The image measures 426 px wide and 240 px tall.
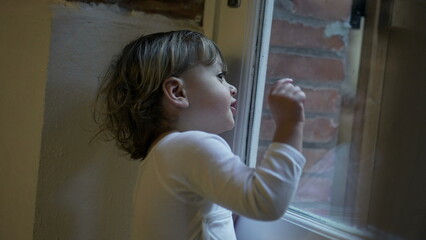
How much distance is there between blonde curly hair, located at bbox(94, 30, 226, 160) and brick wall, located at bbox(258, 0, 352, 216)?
19 centimetres

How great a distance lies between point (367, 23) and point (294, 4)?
190 mm

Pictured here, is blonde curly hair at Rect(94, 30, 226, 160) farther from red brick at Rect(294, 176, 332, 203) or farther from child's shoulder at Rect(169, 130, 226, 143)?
red brick at Rect(294, 176, 332, 203)

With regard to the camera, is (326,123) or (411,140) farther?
(326,123)

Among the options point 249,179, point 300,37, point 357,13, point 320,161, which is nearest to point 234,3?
point 300,37

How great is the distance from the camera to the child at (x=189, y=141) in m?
0.62

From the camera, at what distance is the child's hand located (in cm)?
66

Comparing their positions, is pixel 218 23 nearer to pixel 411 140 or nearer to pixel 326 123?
pixel 326 123

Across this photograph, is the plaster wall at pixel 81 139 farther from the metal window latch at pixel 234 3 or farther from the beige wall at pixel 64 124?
the metal window latch at pixel 234 3

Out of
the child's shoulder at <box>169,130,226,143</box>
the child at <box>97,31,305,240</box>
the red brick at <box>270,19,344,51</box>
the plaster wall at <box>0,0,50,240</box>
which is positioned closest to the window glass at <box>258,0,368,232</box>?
the red brick at <box>270,19,344,51</box>

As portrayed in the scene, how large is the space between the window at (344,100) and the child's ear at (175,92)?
0.21 meters

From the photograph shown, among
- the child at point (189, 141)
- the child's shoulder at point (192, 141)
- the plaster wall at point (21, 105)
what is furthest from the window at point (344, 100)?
the plaster wall at point (21, 105)

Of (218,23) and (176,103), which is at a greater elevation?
(218,23)

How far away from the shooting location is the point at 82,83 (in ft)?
3.06

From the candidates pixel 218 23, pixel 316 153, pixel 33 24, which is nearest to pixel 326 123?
pixel 316 153
